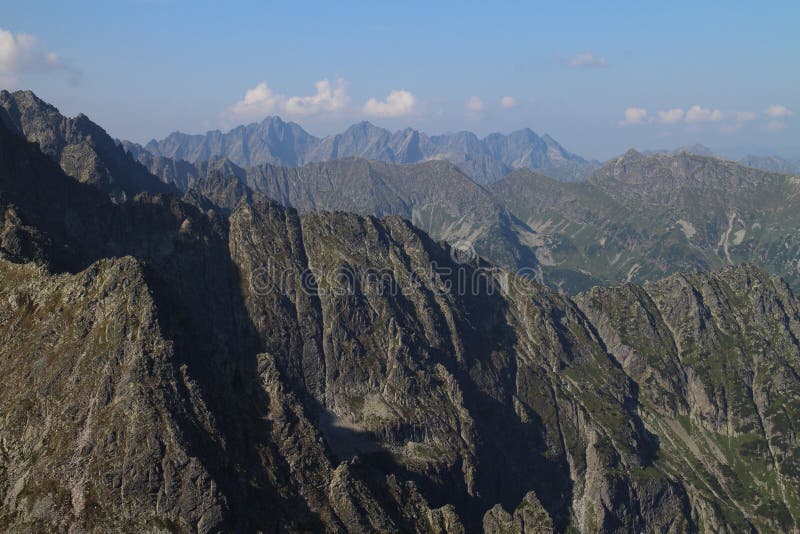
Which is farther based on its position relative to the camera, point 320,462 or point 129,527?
point 320,462

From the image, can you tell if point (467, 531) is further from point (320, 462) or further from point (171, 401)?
point (171, 401)

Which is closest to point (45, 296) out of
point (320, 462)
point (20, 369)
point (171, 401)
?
point (20, 369)

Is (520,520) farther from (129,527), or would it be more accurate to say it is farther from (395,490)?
(129,527)

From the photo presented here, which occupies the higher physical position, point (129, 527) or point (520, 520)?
point (129, 527)

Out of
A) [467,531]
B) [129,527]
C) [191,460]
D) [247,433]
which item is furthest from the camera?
[467,531]

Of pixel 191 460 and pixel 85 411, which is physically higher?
pixel 85 411

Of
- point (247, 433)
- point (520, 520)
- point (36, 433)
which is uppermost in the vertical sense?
point (36, 433)

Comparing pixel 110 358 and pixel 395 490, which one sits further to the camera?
pixel 395 490

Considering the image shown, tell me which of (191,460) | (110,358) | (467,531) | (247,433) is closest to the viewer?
(191,460)

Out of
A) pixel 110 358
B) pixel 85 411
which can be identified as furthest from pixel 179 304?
pixel 85 411

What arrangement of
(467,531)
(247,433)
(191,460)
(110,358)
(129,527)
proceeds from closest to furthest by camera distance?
(129,527) → (191,460) → (110,358) → (247,433) → (467,531)
